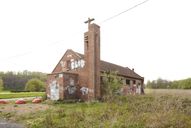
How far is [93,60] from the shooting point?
87.1 feet

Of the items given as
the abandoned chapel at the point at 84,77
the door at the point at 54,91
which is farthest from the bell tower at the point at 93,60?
the door at the point at 54,91

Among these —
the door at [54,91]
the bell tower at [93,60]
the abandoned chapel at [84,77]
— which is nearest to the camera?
the bell tower at [93,60]

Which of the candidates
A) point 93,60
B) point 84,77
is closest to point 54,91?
point 84,77

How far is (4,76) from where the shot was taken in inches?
3834

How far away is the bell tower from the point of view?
2647 centimetres

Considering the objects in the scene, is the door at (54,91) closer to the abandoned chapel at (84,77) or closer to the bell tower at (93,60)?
the abandoned chapel at (84,77)

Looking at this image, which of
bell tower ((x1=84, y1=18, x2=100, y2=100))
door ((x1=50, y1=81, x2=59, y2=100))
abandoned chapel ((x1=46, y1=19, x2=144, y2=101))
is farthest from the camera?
door ((x1=50, y1=81, x2=59, y2=100))

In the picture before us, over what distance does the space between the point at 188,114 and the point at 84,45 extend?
18.8 m

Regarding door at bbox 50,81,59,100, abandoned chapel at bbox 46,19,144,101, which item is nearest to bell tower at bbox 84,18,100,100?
abandoned chapel at bbox 46,19,144,101

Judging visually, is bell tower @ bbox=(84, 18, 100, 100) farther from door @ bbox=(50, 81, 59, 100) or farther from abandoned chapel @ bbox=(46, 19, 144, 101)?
door @ bbox=(50, 81, 59, 100)

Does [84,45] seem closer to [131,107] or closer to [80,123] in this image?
[131,107]

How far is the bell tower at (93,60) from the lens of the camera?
26.5 m

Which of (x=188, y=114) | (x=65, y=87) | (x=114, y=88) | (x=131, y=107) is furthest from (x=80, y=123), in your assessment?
(x=65, y=87)

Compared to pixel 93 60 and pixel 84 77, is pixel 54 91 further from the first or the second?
pixel 93 60
